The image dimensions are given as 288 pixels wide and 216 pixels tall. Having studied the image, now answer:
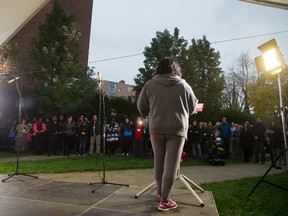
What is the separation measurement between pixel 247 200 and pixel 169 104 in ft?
7.65

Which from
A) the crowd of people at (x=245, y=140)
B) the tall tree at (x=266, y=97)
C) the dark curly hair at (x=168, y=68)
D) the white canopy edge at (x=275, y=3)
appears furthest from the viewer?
the tall tree at (x=266, y=97)

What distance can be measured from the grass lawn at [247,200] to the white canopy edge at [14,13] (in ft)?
14.8

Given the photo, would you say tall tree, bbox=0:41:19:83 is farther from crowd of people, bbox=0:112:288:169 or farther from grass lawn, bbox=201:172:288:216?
grass lawn, bbox=201:172:288:216

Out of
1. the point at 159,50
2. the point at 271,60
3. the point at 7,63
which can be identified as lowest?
the point at 271,60

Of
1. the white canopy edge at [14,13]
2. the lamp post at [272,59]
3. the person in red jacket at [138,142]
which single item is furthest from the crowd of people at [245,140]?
the white canopy edge at [14,13]

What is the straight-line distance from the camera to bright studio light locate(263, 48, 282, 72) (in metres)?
5.37

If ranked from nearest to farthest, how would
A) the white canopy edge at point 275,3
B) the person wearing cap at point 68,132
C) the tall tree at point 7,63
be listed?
the white canopy edge at point 275,3
the person wearing cap at point 68,132
the tall tree at point 7,63

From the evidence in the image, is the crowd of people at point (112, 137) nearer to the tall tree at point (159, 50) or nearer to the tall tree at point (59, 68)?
the tall tree at point (59, 68)

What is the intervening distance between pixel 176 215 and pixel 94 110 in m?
15.5

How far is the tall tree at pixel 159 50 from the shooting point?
29.1m

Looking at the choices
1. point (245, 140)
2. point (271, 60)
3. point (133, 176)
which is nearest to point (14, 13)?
point (133, 176)

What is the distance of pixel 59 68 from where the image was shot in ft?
54.3

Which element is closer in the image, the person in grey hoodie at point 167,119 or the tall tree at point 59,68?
the person in grey hoodie at point 167,119

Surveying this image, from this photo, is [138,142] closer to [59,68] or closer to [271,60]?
[59,68]
